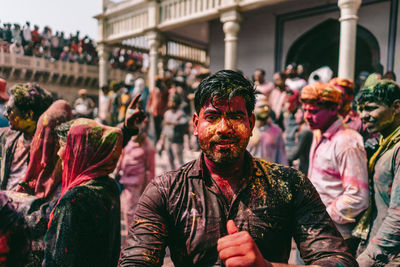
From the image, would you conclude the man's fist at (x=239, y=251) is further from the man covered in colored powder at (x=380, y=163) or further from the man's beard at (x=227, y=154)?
the man covered in colored powder at (x=380, y=163)

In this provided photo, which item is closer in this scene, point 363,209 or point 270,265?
point 270,265

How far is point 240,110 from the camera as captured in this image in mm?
1388

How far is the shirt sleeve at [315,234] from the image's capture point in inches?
48.0

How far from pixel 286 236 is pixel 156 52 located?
423 inches

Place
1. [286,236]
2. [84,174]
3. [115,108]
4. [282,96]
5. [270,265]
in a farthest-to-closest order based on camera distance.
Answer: [115,108] → [282,96] → [84,174] → [286,236] → [270,265]

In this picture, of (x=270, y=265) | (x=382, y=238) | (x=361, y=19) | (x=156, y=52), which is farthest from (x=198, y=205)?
(x=156, y=52)

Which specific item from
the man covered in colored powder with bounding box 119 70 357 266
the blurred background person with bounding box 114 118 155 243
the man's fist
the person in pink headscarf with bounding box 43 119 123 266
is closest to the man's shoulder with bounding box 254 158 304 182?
the man covered in colored powder with bounding box 119 70 357 266

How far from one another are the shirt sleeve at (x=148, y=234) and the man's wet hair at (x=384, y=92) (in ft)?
5.54

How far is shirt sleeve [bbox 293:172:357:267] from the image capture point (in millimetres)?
1220

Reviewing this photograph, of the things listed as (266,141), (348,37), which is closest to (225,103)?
(266,141)

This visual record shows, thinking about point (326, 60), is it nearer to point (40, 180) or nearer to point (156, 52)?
point (156, 52)

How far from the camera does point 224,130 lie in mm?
1345

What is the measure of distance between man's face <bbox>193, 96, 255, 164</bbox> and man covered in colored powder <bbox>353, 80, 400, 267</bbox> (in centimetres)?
105

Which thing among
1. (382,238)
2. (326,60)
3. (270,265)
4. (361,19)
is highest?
(361,19)
